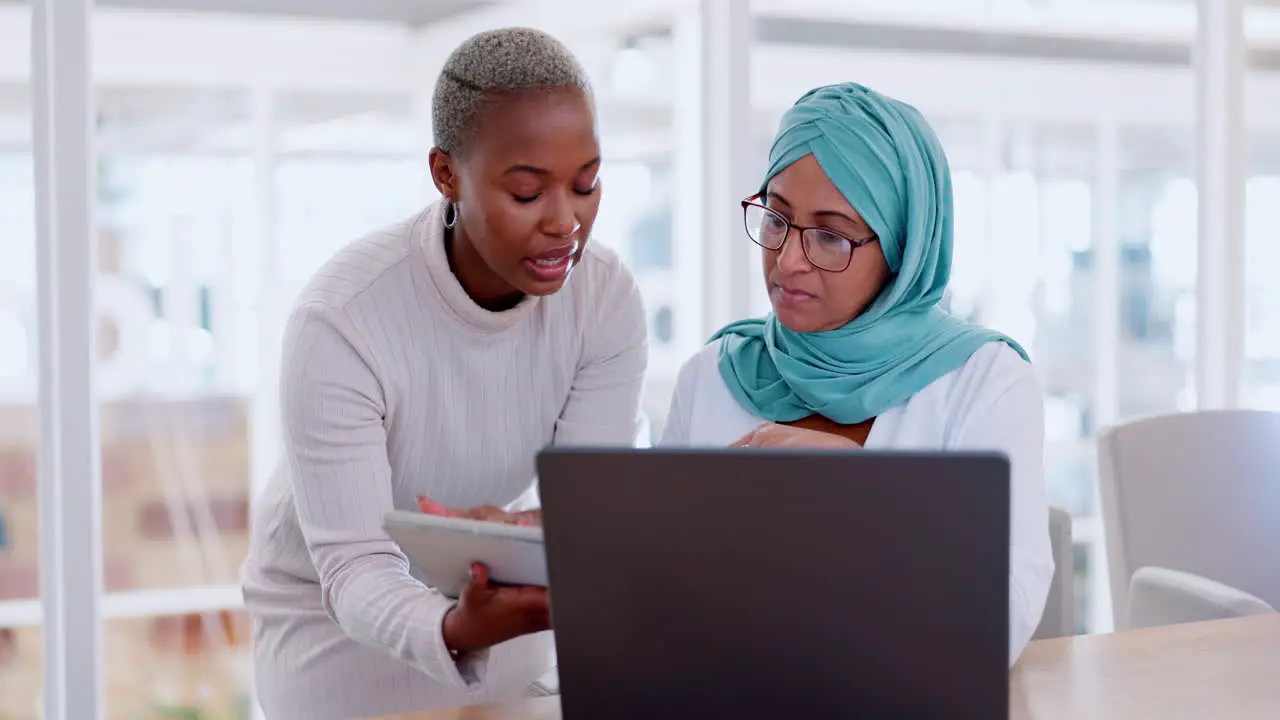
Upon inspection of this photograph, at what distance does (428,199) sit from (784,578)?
7.31 feet

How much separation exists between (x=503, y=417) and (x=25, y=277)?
1435 mm

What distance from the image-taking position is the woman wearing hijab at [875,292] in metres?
1.64

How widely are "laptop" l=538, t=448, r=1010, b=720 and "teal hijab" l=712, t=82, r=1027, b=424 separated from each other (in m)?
0.74

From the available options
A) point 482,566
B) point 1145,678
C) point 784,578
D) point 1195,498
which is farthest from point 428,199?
point 784,578

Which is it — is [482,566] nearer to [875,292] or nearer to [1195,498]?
[875,292]

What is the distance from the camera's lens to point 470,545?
117cm

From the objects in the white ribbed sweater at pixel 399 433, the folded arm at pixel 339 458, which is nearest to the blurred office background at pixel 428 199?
the white ribbed sweater at pixel 399 433

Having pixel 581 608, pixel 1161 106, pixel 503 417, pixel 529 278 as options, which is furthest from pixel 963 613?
pixel 1161 106

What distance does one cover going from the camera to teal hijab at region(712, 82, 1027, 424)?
165 centimetres

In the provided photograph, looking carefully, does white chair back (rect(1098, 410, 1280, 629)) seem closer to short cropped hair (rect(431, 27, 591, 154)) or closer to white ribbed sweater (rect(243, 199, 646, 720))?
white ribbed sweater (rect(243, 199, 646, 720))

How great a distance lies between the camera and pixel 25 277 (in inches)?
104

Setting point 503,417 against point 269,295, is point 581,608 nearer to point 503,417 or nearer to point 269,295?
point 503,417

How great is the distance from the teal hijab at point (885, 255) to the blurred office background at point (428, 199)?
56.7 inches

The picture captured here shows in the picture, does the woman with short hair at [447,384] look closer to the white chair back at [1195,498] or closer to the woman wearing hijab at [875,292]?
the woman wearing hijab at [875,292]
